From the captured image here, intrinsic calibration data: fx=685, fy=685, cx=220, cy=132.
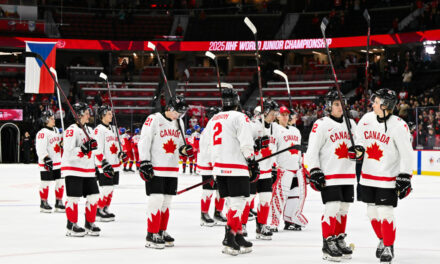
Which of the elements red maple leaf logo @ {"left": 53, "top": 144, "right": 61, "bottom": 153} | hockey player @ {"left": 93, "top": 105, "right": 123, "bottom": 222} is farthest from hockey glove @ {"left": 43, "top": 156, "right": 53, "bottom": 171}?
hockey player @ {"left": 93, "top": 105, "right": 123, "bottom": 222}

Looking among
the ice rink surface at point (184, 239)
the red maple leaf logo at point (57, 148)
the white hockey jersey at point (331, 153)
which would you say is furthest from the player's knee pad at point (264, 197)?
the red maple leaf logo at point (57, 148)

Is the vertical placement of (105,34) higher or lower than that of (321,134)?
higher

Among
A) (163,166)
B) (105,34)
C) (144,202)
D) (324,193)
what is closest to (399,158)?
(324,193)

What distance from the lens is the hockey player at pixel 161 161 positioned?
24.7 ft

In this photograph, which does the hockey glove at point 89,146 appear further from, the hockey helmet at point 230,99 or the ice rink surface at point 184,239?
the hockey helmet at point 230,99

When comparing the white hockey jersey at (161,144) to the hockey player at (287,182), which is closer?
the white hockey jersey at (161,144)

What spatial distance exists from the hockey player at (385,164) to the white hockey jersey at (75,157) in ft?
12.1

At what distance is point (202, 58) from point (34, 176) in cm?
1947

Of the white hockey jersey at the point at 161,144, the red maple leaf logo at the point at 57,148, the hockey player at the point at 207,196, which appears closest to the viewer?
the white hockey jersey at the point at 161,144

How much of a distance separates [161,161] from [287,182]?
87.1 inches

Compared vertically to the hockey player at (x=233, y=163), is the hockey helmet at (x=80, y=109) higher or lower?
higher

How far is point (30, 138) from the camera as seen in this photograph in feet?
96.2

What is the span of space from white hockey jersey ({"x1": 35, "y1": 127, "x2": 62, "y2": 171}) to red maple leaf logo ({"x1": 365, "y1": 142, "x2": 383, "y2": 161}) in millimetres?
6357

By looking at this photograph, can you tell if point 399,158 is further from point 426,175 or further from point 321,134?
point 426,175
